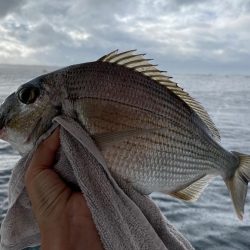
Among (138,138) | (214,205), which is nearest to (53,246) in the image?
(138,138)

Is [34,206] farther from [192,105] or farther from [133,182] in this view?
[192,105]

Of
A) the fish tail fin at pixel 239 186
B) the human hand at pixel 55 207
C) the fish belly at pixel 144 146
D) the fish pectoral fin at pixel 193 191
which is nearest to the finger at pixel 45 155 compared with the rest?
the human hand at pixel 55 207

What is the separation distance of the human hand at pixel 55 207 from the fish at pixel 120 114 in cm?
11

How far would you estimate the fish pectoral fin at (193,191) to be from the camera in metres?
2.76

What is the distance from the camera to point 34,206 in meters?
2.42

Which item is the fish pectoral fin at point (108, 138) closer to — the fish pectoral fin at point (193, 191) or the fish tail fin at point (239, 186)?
the fish pectoral fin at point (193, 191)

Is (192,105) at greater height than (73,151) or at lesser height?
greater

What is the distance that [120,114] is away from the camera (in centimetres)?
243

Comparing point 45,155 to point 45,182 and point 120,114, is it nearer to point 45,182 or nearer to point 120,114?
point 45,182

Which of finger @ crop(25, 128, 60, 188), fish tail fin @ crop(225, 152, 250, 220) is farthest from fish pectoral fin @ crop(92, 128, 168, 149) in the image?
fish tail fin @ crop(225, 152, 250, 220)

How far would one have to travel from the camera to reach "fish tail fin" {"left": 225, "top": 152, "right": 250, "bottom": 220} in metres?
3.12

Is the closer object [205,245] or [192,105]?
[192,105]

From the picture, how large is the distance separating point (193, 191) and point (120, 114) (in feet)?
2.45

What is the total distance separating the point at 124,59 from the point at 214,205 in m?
6.44
